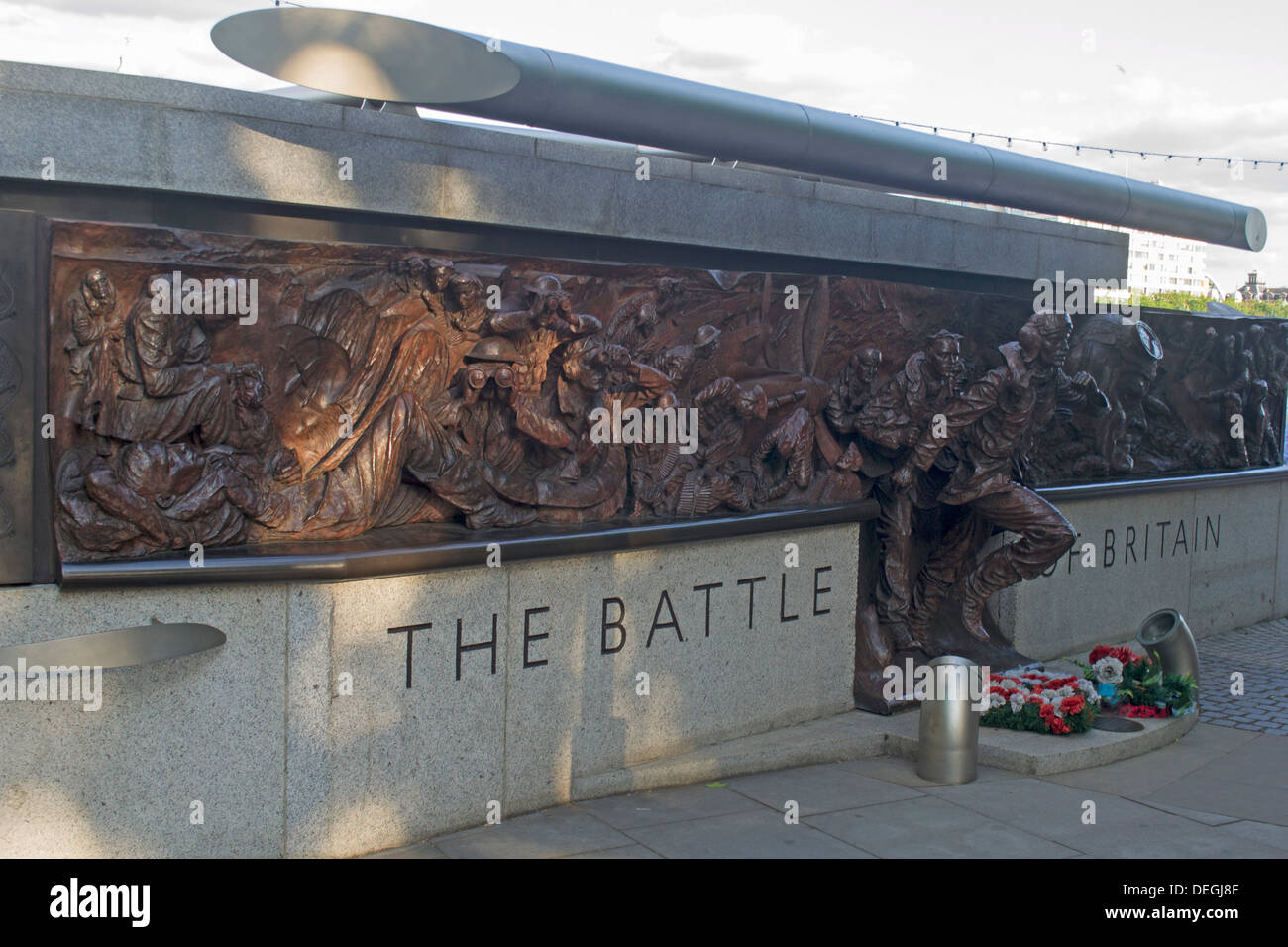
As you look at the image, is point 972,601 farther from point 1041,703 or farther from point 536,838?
point 536,838

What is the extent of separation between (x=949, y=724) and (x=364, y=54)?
18.6 feet

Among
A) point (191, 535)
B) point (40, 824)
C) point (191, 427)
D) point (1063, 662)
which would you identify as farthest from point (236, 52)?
point (1063, 662)

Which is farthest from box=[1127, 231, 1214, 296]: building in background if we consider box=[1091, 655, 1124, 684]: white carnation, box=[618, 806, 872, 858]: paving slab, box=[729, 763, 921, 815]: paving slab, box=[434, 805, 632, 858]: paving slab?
box=[434, 805, 632, 858]: paving slab

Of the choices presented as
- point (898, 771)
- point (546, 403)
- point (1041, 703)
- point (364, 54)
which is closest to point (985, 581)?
point (1041, 703)

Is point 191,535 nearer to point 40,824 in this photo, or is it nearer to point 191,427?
point 191,427

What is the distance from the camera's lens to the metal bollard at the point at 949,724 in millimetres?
8742

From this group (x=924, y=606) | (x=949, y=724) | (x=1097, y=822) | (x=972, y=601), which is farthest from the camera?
(x=972, y=601)

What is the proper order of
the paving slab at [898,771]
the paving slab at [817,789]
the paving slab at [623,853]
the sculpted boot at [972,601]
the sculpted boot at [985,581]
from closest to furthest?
1. the paving slab at [623,853]
2. the paving slab at [817,789]
3. the paving slab at [898,771]
4. the sculpted boot at [985,581]
5. the sculpted boot at [972,601]

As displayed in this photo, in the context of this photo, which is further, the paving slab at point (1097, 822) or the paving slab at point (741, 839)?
the paving slab at point (1097, 822)

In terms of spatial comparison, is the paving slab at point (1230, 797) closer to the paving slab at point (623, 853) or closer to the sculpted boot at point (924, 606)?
the sculpted boot at point (924, 606)

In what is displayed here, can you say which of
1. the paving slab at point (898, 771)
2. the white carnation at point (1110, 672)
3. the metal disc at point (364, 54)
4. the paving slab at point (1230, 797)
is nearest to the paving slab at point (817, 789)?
the paving slab at point (898, 771)

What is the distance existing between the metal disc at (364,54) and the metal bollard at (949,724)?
4.77m

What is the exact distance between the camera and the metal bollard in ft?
28.7

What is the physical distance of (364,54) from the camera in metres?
7.52
